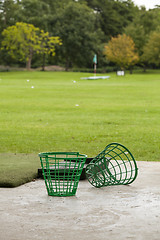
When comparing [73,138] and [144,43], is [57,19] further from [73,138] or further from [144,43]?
[73,138]

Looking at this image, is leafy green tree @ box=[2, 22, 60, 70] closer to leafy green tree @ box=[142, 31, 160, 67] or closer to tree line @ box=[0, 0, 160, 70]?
tree line @ box=[0, 0, 160, 70]

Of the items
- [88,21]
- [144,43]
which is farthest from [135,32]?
[88,21]

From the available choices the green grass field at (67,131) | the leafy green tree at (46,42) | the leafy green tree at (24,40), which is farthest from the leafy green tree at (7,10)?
the green grass field at (67,131)

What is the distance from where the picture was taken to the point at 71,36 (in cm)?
8294

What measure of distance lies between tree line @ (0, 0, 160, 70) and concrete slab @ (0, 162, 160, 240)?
6681cm

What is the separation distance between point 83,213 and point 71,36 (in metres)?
79.6

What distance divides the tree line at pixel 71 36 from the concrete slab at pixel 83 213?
2630 inches

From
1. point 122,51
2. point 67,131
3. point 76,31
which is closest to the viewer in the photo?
point 67,131

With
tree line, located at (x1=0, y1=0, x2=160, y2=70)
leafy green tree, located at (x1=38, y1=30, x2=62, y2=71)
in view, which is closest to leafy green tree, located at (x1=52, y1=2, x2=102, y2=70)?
tree line, located at (x1=0, y1=0, x2=160, y2=70)

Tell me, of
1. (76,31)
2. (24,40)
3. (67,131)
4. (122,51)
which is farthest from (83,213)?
(76,31)

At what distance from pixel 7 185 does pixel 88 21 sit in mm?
80119

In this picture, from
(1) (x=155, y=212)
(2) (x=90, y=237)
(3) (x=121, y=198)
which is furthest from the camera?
(3) (x=121, y=198)

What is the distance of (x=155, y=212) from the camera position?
507 cm

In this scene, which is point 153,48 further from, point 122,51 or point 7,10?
point 7,10
